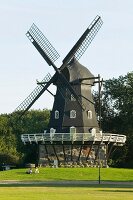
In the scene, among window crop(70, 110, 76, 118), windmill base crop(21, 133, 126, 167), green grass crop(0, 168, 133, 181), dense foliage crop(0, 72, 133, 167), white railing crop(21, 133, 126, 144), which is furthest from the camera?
dense foliage crop(0, 72, 133, 167)

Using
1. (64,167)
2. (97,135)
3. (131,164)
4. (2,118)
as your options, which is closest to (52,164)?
(64,167)

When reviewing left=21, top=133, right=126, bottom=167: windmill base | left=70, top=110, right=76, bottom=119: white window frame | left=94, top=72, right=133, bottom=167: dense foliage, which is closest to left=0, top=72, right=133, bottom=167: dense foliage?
left=94, top=72, right=133, bottom=167: dense foliage

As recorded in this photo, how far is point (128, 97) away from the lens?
298 ft

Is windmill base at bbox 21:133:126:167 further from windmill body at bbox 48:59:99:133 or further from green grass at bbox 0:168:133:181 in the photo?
green grass at bbox 0:168:133:181

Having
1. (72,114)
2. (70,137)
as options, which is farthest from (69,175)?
(72,114)

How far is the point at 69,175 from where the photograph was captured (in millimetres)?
65062

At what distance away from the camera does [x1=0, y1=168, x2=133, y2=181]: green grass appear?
63.8 metres

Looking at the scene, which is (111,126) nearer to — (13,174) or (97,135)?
(97,135)

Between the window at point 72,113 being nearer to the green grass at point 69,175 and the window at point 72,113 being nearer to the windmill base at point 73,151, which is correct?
the windmill base at point 73,151

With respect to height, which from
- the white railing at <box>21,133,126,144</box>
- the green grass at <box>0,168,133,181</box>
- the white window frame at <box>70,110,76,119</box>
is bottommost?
the green grass at <box>0,168,133,181</box>

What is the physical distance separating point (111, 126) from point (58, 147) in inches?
722

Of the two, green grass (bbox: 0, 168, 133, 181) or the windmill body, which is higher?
the windmill body

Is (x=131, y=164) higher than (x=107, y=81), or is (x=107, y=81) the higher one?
(x=107, y=81)

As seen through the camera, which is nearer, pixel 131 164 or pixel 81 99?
pixel 81 99
